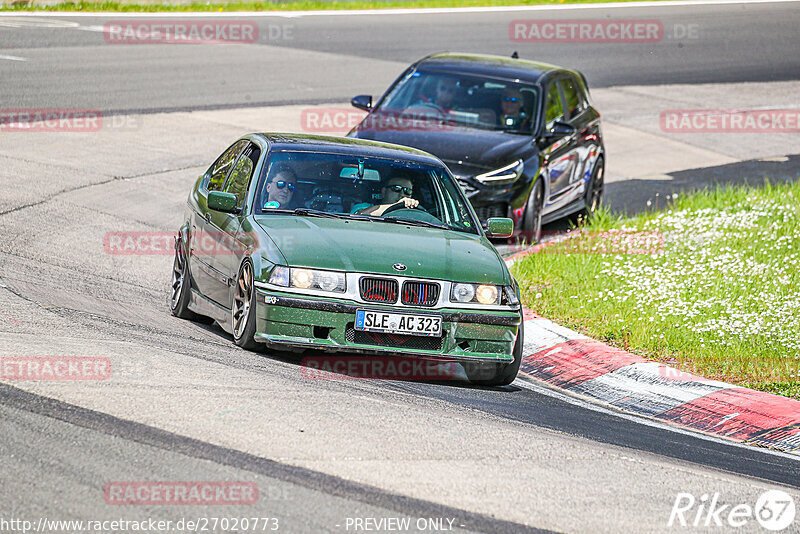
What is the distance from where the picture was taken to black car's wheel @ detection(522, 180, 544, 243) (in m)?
13.5

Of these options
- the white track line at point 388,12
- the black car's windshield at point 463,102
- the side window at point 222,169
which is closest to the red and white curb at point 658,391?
the side window at point 222,169

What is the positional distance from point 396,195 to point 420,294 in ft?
4.83

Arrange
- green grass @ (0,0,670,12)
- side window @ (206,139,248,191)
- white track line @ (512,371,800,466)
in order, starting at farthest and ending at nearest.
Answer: green grass @ (0,0,670,12) → side window @ (206,139,248,191) → white track line @ (512,371,800,466)

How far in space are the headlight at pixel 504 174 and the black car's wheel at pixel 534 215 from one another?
1.10 feet

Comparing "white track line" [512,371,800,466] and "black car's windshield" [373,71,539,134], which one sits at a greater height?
"black car's windshield" [373,71,539,134]

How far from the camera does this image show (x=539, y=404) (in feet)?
26.6

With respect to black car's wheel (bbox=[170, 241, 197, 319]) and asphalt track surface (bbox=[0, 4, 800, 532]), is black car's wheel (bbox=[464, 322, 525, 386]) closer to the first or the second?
asphalt track surface (bbox=[0, 4, 800, 532])

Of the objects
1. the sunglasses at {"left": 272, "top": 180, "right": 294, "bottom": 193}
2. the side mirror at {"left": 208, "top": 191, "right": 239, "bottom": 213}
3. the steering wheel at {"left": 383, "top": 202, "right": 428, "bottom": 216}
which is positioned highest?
the sunglasses at {"left": 272, "top": 180, "right": 294, "bottom": 193}

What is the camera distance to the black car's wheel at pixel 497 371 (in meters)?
8.41

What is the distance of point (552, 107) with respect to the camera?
14695 mm

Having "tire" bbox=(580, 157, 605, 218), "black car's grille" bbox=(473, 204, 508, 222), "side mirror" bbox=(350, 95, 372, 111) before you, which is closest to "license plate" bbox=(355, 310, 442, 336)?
"black car's grille" bbox=(473, 204, 508, 222)

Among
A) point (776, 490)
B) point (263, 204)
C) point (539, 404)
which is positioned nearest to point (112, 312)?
point (263, 204)

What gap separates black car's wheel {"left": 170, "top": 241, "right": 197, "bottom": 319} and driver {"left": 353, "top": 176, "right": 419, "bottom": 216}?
1.44 meters

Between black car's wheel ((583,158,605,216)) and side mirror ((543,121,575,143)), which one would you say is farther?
black car's wheel ((583,158,605,216))
